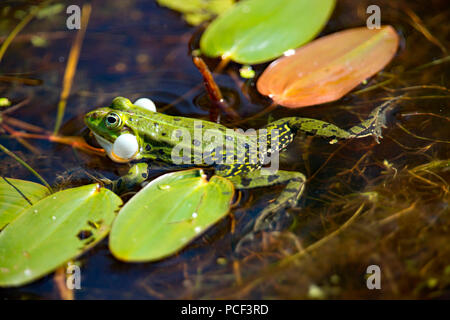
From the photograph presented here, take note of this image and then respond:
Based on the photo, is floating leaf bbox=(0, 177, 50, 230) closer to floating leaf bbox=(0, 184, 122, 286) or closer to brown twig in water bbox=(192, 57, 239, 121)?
floating leaf bbox=(0, 184, 122, 286)

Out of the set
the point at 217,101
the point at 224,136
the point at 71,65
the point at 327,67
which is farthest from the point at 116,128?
the point at 327,67

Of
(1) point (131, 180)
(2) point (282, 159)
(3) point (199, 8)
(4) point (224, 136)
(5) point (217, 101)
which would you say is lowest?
(1) point (131, 180)

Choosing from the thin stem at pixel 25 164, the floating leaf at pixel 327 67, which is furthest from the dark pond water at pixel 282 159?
the floating leaf at pixel 327 67

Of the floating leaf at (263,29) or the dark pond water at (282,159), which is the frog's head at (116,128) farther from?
the floating leaf at (263,29)

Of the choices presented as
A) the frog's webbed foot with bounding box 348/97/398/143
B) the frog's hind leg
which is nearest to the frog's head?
the frog's hind leg

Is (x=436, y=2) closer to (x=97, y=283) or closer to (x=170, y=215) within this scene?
(x=170, y=215)

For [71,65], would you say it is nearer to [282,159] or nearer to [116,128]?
[116,128]

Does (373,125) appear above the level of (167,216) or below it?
above
